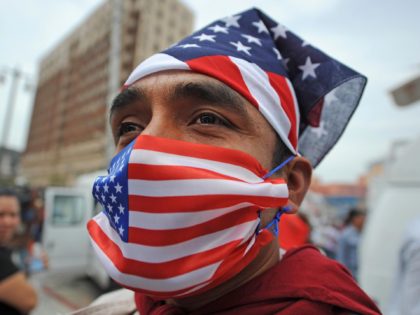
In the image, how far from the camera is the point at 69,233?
670 centimetres

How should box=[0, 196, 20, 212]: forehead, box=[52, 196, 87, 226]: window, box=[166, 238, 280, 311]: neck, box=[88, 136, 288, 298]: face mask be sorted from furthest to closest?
box=[52, 196, 87, 226]: window < box=[0, 196, 20, 212]: forehead < box=[166, 238, 280, 311]: neck < box=[88, 136, 288, 298]: face mask

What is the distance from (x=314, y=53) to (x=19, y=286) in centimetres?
216

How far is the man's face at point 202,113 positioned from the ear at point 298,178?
154 mm

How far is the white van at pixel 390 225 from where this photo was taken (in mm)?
3115

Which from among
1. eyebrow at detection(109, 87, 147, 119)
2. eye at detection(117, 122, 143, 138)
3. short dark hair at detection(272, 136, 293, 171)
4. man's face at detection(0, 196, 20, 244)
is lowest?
man's face at detection(0, 196, 20, 244)

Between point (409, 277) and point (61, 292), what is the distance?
249 inches

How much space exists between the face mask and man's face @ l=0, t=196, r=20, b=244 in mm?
2186

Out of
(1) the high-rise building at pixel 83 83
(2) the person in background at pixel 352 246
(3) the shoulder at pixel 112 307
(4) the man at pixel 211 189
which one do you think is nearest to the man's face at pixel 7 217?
(3) the shoulder at pixel 112 307

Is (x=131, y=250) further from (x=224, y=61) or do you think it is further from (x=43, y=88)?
(x=43, y=88)

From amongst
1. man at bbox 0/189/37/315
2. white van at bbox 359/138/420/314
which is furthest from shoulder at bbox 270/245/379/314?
white van at bbox 359/138/420/314

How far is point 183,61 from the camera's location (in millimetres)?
1030

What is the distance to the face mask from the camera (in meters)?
0.84

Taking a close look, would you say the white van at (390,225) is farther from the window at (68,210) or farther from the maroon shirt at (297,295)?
the window at (68,210)

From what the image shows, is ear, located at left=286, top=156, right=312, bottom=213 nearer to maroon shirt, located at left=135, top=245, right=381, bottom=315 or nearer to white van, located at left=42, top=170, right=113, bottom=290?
maroon shirt, located at left=135, top=245, right=381, bottom=315
